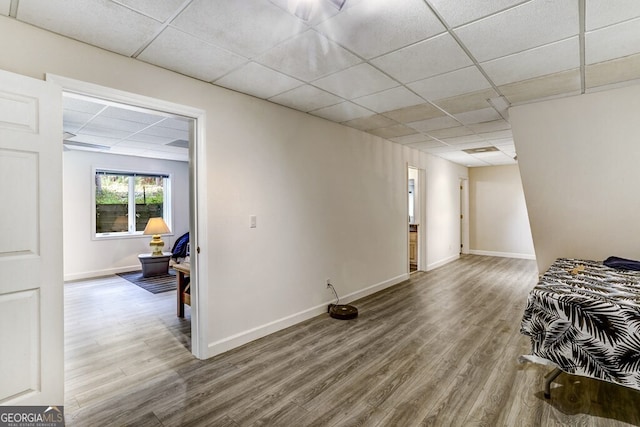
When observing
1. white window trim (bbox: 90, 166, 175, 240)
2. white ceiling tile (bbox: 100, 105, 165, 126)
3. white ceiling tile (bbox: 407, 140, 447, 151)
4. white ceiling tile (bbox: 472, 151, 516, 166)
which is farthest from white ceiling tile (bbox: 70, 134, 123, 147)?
white ceiling tile (bbox: 472, 151, 516, 166)

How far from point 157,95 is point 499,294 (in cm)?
521

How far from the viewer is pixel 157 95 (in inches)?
96.2

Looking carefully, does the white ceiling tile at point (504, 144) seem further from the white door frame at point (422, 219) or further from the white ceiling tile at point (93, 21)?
the white ceiling tile at point (93, 21)

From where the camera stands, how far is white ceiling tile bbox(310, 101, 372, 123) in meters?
3.40

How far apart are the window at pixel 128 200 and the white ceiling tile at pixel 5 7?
4978 mm

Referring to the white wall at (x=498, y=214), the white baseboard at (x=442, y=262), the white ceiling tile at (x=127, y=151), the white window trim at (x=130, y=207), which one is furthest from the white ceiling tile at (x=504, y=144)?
the white window trim at (x=130, y=207)

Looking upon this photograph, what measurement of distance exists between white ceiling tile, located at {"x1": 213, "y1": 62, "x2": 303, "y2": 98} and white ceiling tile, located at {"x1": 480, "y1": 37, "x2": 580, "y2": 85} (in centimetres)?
166

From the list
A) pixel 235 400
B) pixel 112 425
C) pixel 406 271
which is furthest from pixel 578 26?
pixel 406 271

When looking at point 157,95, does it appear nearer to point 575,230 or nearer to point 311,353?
point 311,353

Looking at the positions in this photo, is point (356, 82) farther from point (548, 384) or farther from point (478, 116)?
point (548, 384)

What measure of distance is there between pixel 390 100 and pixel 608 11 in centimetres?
173

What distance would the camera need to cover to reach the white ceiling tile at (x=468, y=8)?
65.4 inches
